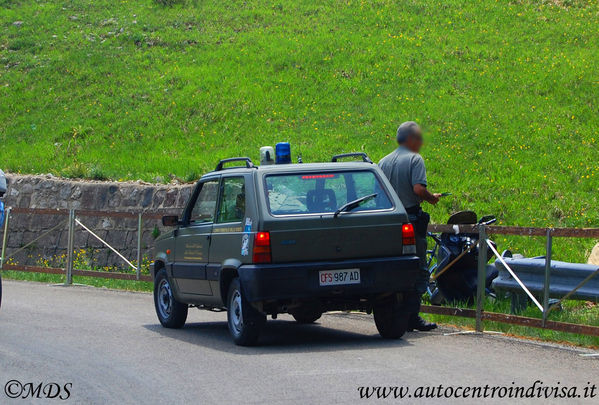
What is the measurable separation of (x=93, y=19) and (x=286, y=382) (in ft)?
129

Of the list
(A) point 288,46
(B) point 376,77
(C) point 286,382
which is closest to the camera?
(C) point 286,382

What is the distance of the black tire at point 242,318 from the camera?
9.17 meters

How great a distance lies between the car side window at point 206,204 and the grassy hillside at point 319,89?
1088 cm

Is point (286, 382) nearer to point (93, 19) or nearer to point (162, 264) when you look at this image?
point (162, 264)

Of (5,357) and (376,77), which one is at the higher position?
(376,77)

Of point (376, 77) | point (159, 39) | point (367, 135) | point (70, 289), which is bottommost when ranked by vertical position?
point (70, 289)

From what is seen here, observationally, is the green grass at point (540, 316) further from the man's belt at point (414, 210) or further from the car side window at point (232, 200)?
the car side window at point (232, 200)

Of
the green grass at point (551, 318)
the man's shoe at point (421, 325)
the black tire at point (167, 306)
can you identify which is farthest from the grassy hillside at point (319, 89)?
the black tire at point (167, 306)

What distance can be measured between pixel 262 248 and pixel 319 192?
0.91m

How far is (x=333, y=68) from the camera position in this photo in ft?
110

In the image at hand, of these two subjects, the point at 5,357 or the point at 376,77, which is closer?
the point at 5,357

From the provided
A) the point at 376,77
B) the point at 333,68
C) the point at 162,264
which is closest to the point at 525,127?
the point at 376,77

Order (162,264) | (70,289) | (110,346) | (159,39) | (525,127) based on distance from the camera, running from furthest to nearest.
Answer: (159,39), (525,127), (70,289), (162,264), (110,346)

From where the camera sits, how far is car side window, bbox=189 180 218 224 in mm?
10342
